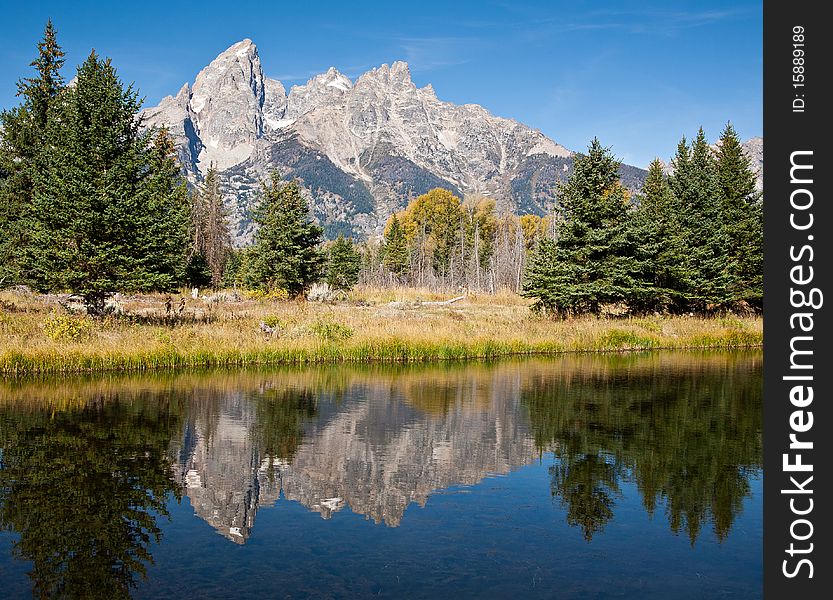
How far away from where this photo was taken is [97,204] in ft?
91.1

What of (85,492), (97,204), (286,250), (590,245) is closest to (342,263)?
(286,250)

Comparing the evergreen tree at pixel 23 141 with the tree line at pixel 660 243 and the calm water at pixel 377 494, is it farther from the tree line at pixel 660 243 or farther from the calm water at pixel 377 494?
the tree line at pixel 660 243

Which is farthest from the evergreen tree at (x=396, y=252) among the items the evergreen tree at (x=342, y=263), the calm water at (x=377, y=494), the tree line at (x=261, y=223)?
the calm water at (x=377, y=494)

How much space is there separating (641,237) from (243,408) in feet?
98.1

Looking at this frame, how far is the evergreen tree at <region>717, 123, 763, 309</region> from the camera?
48.4 m

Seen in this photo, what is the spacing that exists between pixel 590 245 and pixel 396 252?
72.1m

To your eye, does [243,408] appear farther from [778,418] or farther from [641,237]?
[641,237]

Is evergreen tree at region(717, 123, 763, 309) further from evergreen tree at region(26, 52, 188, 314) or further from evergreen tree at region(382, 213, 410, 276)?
evergreen tree at region(382, 213, 410, 276)

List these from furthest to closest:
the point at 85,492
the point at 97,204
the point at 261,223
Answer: the point at 261,223 → the point at 97,204 → the point at 85,492

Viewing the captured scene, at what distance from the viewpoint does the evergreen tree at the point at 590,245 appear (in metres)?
39.7

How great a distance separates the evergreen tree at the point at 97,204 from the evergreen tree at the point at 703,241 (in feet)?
104

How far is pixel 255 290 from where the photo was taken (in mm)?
50531

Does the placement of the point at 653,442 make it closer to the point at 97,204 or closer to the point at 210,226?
the point at 97,204

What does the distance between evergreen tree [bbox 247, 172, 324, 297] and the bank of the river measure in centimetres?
626
